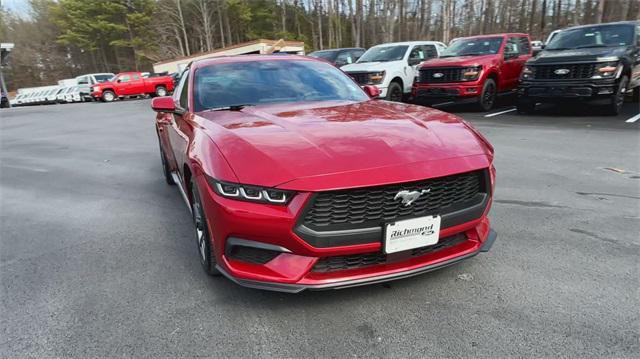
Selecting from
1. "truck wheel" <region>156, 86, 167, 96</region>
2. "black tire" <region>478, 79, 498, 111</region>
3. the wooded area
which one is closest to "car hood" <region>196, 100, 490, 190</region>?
"black tire" <region>478, 79, 498, 111</region>

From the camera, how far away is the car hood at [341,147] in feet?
6.97

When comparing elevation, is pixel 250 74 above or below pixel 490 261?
above

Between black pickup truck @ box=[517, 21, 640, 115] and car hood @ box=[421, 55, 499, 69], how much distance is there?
1.06m

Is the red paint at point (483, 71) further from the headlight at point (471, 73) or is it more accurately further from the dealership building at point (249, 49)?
the dealership building at point (249, 49)

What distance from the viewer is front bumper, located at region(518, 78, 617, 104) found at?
8188 millimetres

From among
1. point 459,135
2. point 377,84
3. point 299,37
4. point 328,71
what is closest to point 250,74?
point 328,71

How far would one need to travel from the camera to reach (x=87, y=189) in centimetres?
545

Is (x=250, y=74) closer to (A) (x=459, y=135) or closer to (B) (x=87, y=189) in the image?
(A) (x=459, y=135)

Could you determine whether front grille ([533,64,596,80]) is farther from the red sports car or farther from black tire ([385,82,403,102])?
the red sports car

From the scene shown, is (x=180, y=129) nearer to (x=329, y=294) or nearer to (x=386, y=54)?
(x=329, y=294)

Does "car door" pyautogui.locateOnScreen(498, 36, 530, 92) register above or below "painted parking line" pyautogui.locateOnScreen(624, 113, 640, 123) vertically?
above

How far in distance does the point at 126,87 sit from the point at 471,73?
23305 millimetres

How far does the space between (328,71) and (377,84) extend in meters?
6.98

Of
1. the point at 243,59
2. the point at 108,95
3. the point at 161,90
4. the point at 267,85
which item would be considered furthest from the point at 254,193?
the point at 161,90
